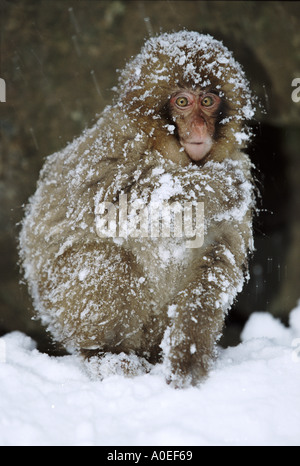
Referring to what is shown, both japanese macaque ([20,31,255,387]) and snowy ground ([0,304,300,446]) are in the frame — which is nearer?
snowy ground ([0,304,300,446])

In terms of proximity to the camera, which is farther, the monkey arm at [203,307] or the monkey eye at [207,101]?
the monkey eye at [207,101]

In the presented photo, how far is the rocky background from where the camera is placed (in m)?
2.39

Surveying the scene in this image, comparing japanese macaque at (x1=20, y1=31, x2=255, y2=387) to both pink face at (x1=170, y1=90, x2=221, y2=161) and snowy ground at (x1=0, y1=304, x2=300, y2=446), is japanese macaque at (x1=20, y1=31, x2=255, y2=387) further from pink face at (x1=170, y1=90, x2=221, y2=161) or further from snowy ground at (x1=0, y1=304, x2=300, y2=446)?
snowy ground at (x1=0, y1=304, x2=300, y2=446)

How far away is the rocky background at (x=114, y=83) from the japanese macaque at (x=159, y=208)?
291mm

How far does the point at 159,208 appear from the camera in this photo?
71.8 inches

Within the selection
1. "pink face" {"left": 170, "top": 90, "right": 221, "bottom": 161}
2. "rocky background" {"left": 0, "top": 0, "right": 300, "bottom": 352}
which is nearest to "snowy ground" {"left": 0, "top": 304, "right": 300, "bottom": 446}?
"rocky background" {"left": 0, "top": 0, "right": 300, "bottom": 352}

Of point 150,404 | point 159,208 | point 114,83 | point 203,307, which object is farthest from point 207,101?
point 150,404

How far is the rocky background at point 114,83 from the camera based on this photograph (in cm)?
239

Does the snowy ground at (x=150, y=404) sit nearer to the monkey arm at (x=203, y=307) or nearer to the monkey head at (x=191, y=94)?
the monkey arm at (x=203, y=307)

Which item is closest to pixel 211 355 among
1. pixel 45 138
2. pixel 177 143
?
pixel 177 143

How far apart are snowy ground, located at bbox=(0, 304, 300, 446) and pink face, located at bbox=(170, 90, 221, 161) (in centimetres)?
104

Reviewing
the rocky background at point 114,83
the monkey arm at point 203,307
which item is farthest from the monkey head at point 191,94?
the monkey arm at point 203,307

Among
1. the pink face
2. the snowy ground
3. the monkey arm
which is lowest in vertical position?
the snowy ground
